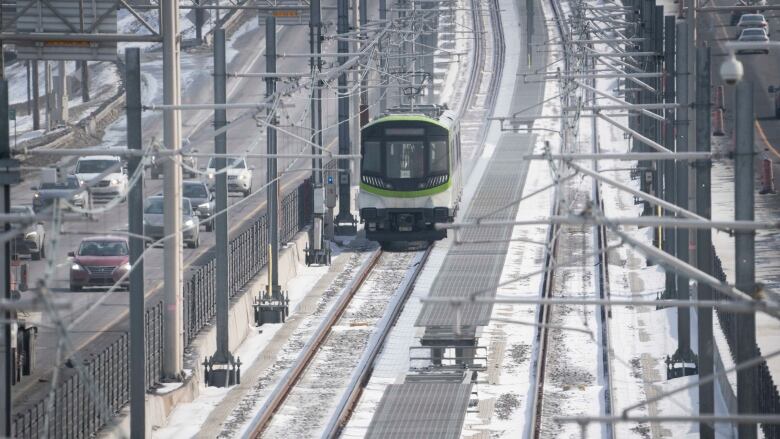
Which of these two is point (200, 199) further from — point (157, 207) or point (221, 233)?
point (221, 233)

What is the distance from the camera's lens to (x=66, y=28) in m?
27.2

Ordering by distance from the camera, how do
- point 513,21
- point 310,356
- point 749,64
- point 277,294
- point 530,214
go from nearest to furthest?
point 310,356, point 277,294, point 530,214, point 749,64, point 513,21

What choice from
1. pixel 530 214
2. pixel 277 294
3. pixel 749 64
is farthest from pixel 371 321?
pixel 749 64

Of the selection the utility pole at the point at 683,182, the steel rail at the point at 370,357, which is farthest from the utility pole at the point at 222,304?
the utility pole at the point at 683,182

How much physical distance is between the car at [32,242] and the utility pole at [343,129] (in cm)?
732

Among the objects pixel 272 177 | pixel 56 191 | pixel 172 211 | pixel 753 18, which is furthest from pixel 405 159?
pixel 753 18

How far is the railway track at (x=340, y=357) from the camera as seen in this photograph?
25.9m

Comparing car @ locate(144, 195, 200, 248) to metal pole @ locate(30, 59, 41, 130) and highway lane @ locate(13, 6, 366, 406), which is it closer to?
highway lane @ locate(13, 6, 366, 406)

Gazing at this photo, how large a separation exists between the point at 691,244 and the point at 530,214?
66.9 feet

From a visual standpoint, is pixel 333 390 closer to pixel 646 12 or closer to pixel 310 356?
pixel 310 356

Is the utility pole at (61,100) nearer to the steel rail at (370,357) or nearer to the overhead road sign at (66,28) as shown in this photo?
the steel rail at (370,357)

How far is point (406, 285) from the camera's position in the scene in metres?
38.2

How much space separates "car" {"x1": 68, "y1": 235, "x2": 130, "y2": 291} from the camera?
3794cm

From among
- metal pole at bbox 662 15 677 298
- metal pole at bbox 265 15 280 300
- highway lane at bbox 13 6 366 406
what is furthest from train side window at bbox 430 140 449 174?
metal pole at bbox 662 15 677 298
